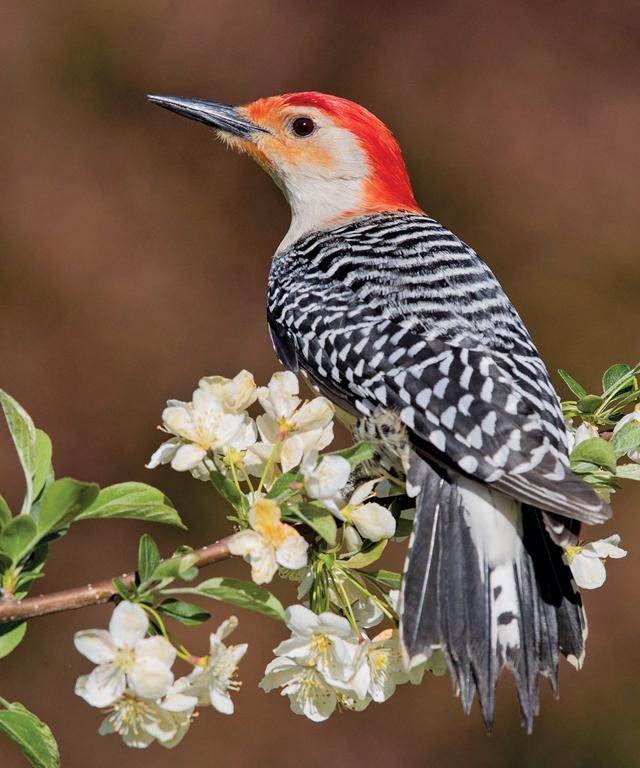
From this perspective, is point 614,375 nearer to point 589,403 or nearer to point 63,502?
point 589,403

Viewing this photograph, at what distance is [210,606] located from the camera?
182 inches

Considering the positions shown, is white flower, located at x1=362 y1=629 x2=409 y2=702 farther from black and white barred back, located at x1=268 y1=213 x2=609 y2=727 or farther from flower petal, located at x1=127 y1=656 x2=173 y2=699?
flower petal, located at x1=127 y1=656 x2=173 y2=699

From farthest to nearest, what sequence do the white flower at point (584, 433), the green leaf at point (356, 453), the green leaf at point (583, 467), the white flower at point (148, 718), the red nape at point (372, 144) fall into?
the red nape at point (372, 144)
the white flower at point (584, 433)
the green leaf at point (583, 467)
the green leaf at point (356, 453)
the white flower at point (148, 718)

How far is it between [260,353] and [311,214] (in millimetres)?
1966

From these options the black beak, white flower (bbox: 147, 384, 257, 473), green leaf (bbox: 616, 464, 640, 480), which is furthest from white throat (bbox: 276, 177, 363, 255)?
white flower (bbox: 147, 384, 257, 473)

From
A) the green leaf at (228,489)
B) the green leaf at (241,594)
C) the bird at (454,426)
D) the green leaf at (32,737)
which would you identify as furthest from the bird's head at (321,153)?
the green leaf at (32,737)

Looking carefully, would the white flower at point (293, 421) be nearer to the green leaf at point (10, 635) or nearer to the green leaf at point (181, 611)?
the green leaf at point (181, 611)

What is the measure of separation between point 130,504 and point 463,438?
74cm

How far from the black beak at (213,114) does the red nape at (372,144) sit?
0.15m

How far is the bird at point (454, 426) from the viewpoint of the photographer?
1.85 metres

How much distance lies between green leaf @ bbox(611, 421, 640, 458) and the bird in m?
0.10

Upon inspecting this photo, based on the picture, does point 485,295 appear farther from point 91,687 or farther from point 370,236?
point 91,687

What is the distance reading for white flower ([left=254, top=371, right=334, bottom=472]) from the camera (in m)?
1.76

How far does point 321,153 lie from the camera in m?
3.43
